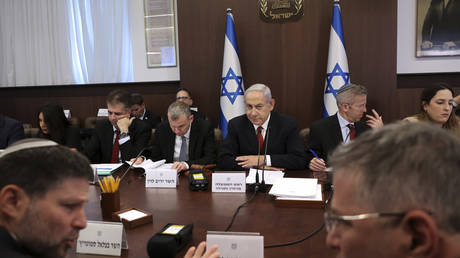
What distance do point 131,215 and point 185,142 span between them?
1.69 meters

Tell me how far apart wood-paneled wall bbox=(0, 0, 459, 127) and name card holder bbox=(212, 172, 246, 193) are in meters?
2.97

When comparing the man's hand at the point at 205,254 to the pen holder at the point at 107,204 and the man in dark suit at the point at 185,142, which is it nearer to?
the pen holder at the point at 107,204

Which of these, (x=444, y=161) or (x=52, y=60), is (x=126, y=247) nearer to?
(x=444, y=161)

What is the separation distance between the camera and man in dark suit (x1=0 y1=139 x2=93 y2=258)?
807mm

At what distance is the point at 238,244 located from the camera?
3.84 feet

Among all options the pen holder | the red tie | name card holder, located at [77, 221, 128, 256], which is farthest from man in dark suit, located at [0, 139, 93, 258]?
the red tie

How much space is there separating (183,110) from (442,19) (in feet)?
12.8

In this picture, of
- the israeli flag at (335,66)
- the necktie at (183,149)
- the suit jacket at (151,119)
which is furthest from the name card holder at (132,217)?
the suit jacket at (151,119)

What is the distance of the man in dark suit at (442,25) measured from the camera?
4676mm

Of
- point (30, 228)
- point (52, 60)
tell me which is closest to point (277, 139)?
point (30, 228)

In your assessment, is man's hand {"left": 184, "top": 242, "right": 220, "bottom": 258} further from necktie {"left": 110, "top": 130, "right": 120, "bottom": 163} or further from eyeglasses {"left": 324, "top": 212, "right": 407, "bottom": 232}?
necktie {"left": 110, "top": 130, "right": 120, "bottom": 163}

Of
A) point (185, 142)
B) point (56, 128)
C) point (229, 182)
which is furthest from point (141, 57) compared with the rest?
point (229, 182)

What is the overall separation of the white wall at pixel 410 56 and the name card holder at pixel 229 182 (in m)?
3.87

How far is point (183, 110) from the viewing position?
10.1 feet
